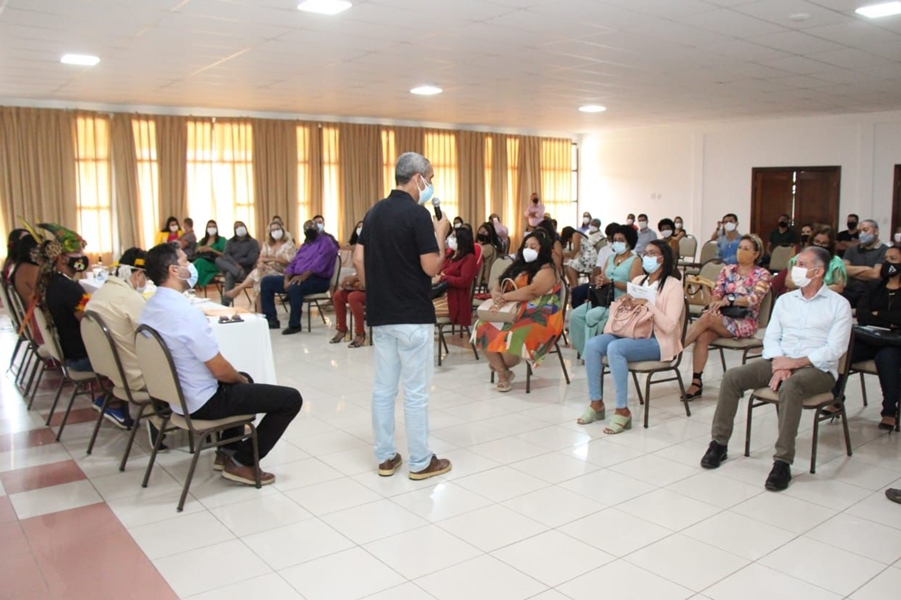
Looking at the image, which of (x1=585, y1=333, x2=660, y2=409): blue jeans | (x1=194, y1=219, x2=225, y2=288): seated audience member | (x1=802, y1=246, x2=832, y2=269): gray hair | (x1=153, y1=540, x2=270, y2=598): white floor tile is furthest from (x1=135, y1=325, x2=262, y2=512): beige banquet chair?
(x1=194, y1=219, x2=225, y2=288): seated audience member

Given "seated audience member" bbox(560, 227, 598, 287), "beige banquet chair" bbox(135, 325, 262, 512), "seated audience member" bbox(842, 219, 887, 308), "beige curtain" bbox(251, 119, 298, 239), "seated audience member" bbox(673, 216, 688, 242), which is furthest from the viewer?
"beige curtain" bbox(251, 119, 298, 239)

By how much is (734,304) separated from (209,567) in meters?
3.80

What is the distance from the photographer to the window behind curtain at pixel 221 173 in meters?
12.3

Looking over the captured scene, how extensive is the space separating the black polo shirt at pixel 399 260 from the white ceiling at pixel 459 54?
268 cm

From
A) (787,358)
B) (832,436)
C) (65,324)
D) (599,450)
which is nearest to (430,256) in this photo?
(599,450)

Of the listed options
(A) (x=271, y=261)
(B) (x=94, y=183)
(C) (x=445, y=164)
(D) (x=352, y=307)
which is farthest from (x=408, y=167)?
(C) (x=445, y=164)

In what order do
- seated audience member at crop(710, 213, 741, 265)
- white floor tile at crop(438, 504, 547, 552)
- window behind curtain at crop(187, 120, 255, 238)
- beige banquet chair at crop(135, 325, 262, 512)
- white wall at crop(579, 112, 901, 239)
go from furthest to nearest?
white wall at crop(579, 112, 901, 239), window behind curtain at crop(187, 120, 255, 238), seated audience member at crop(710, 213, 741, 265), beige banquet chair at crop(135, 325, 262, 512), white floor tile at crop(438, 504, 547, 552)

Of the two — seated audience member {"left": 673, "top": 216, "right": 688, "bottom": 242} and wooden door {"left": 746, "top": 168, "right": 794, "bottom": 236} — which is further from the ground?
wooden door {"left": 746, "top": 168, "right": 794, "bottom": 236}

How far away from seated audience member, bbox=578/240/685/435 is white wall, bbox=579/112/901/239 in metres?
10.2

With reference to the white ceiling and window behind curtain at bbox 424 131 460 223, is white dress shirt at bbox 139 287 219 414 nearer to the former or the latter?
the white ceiling

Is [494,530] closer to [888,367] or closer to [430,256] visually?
[430,256]

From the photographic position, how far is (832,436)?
4.44 m

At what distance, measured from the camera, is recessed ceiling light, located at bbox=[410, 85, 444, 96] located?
32.7 ft

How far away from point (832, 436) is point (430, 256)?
275 centimetres
